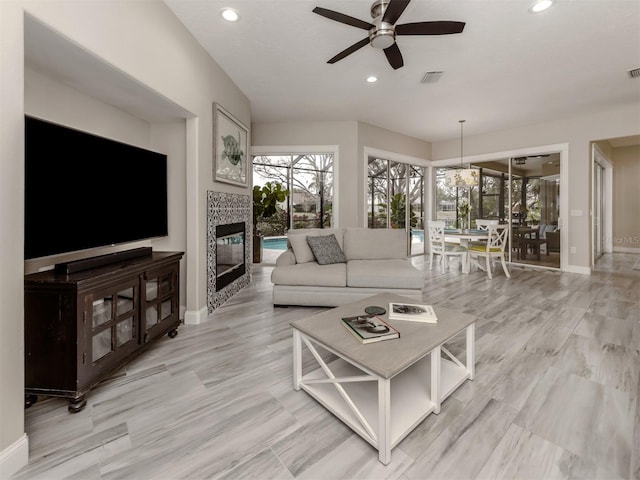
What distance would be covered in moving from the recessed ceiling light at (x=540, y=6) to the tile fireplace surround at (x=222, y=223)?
3.29 metres

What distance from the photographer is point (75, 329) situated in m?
1.57

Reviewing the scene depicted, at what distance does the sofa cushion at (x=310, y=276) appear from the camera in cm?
324

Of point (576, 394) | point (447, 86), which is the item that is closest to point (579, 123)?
point (447, 86)

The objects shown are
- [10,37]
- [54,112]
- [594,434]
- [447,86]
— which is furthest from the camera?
[447,86]

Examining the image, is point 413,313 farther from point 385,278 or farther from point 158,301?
point 158,301

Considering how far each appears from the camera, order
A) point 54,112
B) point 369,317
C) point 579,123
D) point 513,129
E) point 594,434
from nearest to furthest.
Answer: point 594,434 < point 369,317 < point 54,112 < point 579,123 < point 513,129

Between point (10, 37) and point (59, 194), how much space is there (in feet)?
2.53

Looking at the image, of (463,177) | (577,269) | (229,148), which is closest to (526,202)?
(577,269)

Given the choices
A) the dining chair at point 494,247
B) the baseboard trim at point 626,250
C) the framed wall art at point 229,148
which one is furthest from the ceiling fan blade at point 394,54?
the baseboard trim at point 626,250

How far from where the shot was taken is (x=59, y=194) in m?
1.68

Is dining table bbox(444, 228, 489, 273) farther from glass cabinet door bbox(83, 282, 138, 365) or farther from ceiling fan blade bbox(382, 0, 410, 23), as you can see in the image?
glass cabinet door bbox(83, 282, 138, 365)

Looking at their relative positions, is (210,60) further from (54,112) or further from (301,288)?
(301,288)

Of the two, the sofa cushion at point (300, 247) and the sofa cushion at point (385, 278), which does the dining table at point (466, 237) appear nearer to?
the sofa cushion at point (385, 278)

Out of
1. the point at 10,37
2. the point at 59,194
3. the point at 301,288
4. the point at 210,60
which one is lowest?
the point at 301,288
